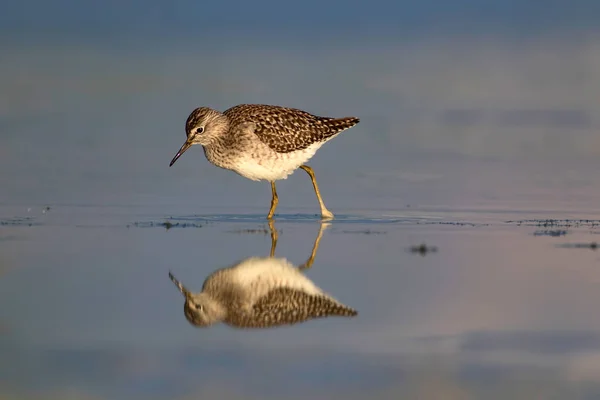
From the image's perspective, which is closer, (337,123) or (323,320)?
(323,320)

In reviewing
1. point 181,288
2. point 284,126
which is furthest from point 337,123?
point 181,288

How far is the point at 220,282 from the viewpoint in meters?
9.79

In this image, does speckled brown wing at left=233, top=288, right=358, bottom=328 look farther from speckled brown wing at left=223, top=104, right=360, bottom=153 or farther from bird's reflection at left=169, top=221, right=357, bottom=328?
speckled brown wing at left=223, top=104, right=360, bottom=153

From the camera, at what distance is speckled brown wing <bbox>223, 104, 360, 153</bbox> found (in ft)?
50.3

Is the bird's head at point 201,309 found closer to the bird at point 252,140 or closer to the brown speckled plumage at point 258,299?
the brown speckled plumage at point 258,299

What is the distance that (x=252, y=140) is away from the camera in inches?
598

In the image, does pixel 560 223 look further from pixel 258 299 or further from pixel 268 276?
pixel 258 299

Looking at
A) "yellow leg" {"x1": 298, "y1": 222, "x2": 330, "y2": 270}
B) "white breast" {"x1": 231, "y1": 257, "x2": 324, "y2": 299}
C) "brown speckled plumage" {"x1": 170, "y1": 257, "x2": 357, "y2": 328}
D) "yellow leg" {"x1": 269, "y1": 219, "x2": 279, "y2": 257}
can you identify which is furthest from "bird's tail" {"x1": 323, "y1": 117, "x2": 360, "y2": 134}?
"brown speckled plumage" {"x1": 170, "y1": 257, "x2": 357, "y2": 328}

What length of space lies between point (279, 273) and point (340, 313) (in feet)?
5.75

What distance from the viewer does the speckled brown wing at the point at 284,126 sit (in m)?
15.3

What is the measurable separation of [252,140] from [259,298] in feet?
19.9

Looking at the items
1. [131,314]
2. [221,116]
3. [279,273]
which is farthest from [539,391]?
[221,116]

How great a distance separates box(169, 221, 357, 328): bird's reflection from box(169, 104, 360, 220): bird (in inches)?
176

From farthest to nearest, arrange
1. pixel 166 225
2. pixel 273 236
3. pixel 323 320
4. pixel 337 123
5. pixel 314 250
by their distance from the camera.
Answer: pixel 337 123, pixel 166 225, pixel 273 236, pixel 314 250, pixel 323 320
